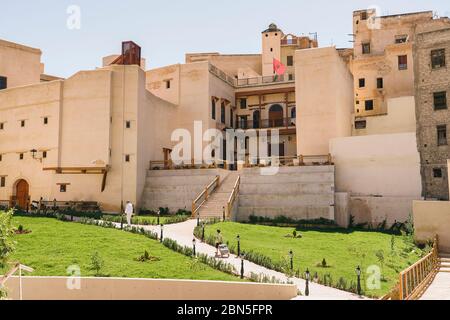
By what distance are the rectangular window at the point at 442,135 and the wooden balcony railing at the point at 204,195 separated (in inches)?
674

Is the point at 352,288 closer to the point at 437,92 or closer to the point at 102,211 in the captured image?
the point at 102,211

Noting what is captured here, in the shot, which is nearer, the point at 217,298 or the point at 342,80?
the point at 217,298

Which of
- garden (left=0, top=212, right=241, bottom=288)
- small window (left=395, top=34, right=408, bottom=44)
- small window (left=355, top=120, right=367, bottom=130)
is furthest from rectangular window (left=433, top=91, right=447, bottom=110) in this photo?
garden (left=0, top=212, right=241, bottom=288)

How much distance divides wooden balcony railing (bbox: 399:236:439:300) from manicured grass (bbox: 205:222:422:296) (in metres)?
1.04

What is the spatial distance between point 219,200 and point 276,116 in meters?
18.6

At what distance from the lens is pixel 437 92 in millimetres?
35188

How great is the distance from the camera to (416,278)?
1575 centimetres

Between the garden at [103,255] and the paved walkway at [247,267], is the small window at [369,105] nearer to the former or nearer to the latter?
the paved walkway at [247,267]

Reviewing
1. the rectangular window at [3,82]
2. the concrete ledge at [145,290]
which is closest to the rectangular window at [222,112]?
the rectangular window at [3,82]

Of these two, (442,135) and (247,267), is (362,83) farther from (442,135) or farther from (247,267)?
(247,267)

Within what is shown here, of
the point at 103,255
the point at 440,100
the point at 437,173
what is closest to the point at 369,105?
the point at 440,100

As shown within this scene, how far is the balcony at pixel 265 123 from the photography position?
4562 centimetres
